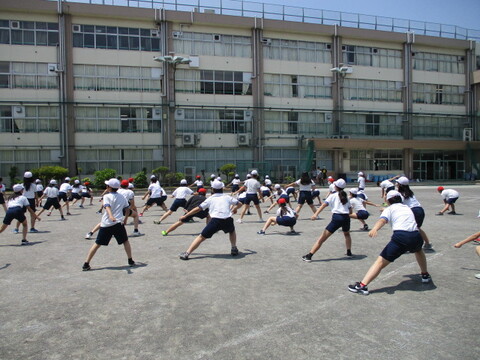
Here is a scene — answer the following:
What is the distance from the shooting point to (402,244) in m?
5.84

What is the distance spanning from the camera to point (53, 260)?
26.8 ft

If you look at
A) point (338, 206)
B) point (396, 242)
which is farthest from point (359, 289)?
point (338, 206)

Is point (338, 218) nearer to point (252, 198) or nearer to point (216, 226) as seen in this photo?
point (216, 226)

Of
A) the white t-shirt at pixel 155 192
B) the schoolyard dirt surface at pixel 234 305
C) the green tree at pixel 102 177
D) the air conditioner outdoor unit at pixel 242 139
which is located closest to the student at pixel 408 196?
the schoolyard dirt surface at pixel 234 305

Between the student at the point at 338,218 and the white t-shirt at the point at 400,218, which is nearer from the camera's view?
the white t-shirt at the point at 400,218

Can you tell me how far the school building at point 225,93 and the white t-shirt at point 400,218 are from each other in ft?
94.4

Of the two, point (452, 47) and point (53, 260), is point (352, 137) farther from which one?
point (53, 260)

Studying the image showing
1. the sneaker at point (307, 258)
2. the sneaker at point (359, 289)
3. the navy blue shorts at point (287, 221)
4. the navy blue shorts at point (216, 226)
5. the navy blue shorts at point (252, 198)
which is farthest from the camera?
the navy blue shorts at point (252, 198)

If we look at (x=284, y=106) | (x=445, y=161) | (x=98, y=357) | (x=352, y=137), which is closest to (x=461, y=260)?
(x=98, y=357)

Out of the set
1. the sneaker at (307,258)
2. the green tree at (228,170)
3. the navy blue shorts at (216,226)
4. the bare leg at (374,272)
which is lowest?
the sneaker at (307,258)

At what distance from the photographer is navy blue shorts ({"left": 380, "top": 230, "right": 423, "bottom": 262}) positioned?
5.83m

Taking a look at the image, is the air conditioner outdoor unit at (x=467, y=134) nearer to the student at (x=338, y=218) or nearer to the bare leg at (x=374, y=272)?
the student at (x=338, y=218)

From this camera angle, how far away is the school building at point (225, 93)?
31750 millimetres

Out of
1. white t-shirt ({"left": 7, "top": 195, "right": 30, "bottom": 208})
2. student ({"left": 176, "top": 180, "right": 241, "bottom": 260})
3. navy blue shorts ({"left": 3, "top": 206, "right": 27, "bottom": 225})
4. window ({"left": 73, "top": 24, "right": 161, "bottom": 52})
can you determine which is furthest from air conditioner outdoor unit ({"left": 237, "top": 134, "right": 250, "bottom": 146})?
student ({"left": 176, "top": 180, "right": 241, "bottom": 260})
